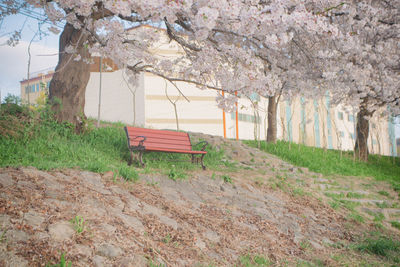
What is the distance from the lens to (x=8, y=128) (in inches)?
282

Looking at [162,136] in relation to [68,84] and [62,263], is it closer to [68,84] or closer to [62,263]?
[68,84]

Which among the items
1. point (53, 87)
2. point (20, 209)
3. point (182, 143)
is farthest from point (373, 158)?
point (20, 209)

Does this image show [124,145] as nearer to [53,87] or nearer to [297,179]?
[53,87]

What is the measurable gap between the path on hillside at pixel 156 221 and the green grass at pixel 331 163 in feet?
15.1

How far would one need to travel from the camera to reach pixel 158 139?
26.6ft

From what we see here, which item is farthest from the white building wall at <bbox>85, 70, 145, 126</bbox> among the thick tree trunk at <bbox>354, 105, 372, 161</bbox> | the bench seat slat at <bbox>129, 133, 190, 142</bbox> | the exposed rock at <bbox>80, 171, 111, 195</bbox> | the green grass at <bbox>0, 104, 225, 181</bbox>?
the exposed rock at <bbox>80, 171, 111, 195</bbox>

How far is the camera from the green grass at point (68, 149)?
5.85 metres

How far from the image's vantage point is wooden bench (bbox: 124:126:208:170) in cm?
728

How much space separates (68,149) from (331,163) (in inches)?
361

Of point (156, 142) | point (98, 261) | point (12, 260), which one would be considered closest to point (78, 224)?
point (98, 261)

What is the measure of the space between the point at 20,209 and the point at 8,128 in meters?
4.19

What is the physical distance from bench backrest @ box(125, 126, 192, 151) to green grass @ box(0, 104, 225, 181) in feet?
1.15

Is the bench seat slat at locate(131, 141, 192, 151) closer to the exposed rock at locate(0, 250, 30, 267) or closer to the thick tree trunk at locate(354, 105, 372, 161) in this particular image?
the exposed rock at locate(0, 250, 30, 267)

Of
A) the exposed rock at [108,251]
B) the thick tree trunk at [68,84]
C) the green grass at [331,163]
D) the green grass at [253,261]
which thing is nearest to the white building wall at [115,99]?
the green grass at [331,163]
